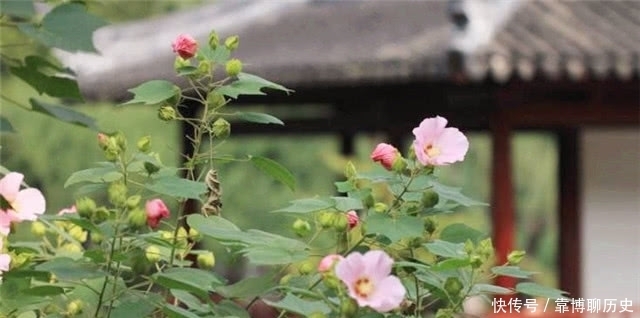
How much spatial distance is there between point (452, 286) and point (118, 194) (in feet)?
0.94

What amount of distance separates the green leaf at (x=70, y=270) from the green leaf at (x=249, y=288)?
114 millimetres

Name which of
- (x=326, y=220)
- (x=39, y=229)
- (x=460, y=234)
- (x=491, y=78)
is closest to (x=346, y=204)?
(x=326, y=220)

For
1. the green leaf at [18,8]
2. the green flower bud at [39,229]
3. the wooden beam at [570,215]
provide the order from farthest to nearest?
the wooden beam at [570,215] → the green flower bud at [39,229] → the green leaf at [18,8]

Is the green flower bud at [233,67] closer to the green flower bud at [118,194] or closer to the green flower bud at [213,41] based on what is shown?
the green flower bud at [213,41]

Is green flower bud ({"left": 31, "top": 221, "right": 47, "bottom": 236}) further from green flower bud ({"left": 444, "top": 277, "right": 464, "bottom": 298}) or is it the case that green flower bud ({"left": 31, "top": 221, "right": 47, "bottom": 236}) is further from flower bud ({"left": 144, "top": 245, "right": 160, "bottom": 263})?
green flower bud ({"left": 444, "top": 277, "right": 464, "bottom": 298})

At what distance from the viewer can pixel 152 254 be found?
1.13 metres

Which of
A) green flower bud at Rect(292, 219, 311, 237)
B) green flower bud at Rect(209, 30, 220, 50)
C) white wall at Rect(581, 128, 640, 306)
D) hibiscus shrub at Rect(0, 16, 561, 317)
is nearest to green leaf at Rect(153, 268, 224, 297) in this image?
hibiscus shrub at Rect(0, 16, 561, 317)

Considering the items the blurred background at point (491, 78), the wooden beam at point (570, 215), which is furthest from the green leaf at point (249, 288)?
the wooden beam at point (570, 215)

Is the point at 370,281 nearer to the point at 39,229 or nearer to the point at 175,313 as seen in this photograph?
the point at 175,313

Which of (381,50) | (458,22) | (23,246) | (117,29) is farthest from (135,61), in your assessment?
(23,246)

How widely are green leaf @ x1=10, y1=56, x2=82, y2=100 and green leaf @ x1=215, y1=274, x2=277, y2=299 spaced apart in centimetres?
21

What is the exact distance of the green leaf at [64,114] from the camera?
3.50 feet

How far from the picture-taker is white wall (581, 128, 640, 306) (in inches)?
251

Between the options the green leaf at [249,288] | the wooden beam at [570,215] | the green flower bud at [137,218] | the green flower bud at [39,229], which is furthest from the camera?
the wooden beam at [570,215]
